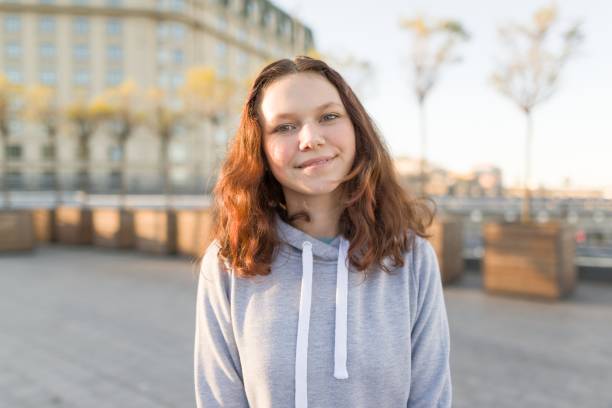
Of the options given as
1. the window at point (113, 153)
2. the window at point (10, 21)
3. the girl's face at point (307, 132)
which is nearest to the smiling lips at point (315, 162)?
the girl's face at point (307, 132)

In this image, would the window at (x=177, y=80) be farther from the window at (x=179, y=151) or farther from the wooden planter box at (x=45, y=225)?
the wooden planter box at (x=45, y=225)

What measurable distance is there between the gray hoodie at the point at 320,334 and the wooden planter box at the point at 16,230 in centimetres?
1153

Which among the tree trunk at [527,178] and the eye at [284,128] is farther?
the tree trunk at [527,178]

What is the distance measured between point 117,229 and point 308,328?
11.4 meters

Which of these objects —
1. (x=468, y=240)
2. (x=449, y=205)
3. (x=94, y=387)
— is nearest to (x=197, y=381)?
(x=94, y=387)

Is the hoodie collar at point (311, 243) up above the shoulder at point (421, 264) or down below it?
above

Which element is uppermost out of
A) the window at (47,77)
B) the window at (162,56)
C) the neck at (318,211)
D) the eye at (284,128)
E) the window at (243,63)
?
the window at (243,63)

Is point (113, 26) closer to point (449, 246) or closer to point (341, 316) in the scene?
point (449, 246)

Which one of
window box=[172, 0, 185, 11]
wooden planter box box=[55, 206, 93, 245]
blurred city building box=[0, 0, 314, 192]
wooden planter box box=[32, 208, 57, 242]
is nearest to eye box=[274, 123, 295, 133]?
wooden planter box box=[55, 206, 93, 245]

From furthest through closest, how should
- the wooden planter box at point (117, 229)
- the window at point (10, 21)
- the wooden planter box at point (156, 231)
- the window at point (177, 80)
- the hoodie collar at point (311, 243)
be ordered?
the window at point (177, 80) < the window at point (10, 21) < the wooden planter box at point (117, 229) < the wooden planter box at point (156, 231) < the hoodie collar at point (311, 243)

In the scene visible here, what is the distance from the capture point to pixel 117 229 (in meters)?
11.9

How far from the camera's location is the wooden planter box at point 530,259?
602 cm

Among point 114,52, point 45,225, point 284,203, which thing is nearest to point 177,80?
point 114,52

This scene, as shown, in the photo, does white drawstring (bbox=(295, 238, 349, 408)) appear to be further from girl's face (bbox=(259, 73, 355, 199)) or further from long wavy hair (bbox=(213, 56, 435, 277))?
girl's face (bbox=(259, 73, 355, 199))
